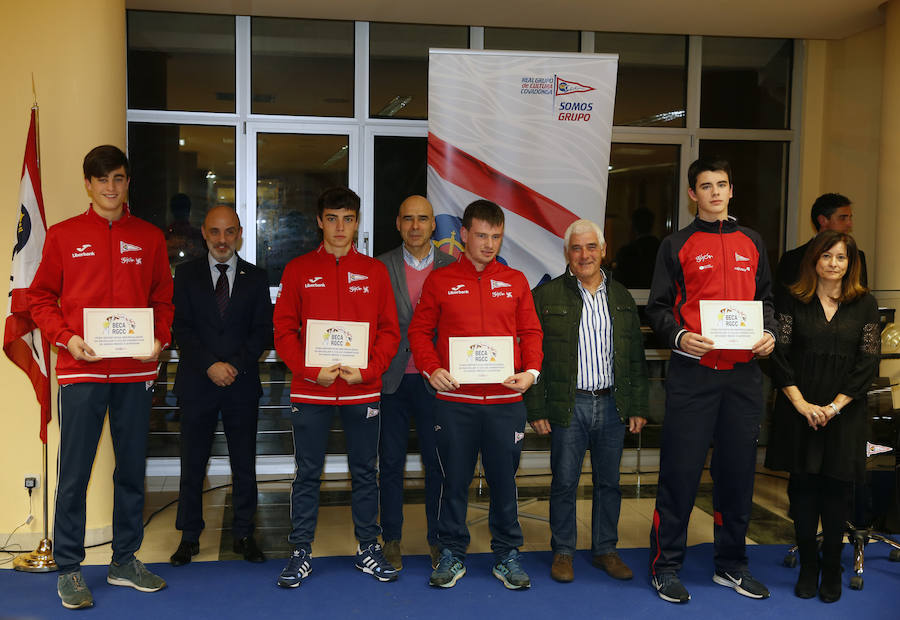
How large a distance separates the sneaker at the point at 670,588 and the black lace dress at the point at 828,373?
684 mm

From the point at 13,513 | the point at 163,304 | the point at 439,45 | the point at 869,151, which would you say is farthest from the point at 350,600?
the point at 869,151

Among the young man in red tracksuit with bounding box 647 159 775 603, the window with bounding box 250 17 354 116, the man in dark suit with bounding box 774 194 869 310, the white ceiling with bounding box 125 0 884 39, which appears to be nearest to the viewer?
the young man in red tracksuit with bounding box 647 159 775 603

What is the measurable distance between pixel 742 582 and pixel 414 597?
1.47m

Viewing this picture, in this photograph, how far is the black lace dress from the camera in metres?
3.33

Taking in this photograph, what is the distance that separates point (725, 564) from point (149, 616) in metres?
2.51

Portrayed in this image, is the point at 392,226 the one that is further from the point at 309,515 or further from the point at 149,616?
the point at 149,616

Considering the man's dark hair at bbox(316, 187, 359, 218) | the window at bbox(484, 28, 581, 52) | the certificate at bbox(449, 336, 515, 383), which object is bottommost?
the certificate at bbox(449, 336, 515, 383)

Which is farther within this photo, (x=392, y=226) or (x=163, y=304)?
(x=392, y=226)

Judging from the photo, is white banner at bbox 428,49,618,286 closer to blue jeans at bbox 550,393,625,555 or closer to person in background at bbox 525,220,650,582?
person in background at bbox 525,220,650,582

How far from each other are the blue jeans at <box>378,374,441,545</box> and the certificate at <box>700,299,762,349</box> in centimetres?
131

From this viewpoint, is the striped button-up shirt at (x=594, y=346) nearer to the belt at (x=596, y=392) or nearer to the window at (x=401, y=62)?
the belt at (x=596, y=392)

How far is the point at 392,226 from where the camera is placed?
5820mm

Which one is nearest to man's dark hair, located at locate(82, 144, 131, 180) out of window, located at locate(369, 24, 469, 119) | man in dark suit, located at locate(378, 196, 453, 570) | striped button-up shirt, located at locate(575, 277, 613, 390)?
man in dark suit, located at locate(378, 196, 453, 570)

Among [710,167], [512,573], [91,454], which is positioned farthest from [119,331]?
[710,167]
